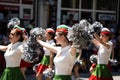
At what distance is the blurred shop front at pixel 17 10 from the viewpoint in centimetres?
1432

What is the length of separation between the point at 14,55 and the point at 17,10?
Answer: 328 inches

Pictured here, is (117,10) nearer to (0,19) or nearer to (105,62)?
(0,19)

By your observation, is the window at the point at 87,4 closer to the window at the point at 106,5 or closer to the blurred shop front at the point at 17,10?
the window at the point at 106,5

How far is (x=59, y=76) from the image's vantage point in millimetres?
5797

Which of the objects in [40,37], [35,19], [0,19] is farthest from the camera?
[35,19]

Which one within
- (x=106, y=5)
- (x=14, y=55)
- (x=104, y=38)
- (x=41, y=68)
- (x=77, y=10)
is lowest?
(x=41, y=68)

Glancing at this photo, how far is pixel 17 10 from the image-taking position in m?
14.8

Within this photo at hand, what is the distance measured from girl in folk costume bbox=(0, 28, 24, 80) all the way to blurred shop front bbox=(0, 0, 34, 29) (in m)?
7.20

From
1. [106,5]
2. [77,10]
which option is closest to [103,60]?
[77,10]

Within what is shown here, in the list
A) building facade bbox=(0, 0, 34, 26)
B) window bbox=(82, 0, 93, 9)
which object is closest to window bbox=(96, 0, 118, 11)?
window bbox=(82, 0, 93, 9)

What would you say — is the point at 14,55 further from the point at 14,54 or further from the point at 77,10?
the point at 77,10

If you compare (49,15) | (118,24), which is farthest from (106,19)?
(49,15)

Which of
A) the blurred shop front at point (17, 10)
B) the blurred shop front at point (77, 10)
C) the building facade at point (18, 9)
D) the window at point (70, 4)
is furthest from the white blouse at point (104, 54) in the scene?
the window at point (70, 4)

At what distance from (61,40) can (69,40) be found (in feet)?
0.67
